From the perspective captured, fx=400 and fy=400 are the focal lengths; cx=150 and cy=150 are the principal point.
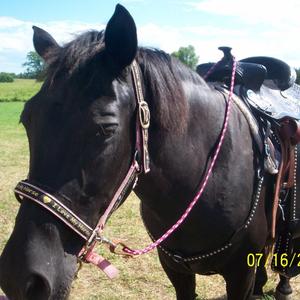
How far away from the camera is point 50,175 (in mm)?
1472

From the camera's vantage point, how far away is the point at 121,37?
5.18 ft

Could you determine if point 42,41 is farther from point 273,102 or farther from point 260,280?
point 260,280

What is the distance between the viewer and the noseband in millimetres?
1461

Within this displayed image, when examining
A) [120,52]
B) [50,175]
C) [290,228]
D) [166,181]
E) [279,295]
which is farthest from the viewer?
[279,295]

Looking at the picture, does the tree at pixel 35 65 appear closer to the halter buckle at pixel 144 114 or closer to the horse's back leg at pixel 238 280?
the halter buckle at pixel 144 114

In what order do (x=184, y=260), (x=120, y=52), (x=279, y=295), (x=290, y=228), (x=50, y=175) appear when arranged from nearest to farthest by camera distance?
(x=50, y=175) → (x=120, y=52) → (x=184, y=260) → (x=290, y=228) → (x=279, y=295)

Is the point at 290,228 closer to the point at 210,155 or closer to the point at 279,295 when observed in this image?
the point at 210,155

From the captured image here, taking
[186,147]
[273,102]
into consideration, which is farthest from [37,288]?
[273,102]

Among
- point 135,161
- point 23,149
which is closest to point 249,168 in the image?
point 135,161

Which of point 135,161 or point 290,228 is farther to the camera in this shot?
point 290,228

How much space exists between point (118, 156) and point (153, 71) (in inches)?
17.8

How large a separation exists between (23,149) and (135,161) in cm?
1196

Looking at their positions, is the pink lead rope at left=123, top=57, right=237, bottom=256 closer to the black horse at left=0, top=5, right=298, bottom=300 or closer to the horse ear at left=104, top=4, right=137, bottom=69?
the black horse at left=0, top=5, right=298, bottom=300

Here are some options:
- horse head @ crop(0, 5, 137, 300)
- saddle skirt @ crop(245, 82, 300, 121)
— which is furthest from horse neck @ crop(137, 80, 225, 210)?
saddle skirt @ crop(245, 82, 300, 121)
